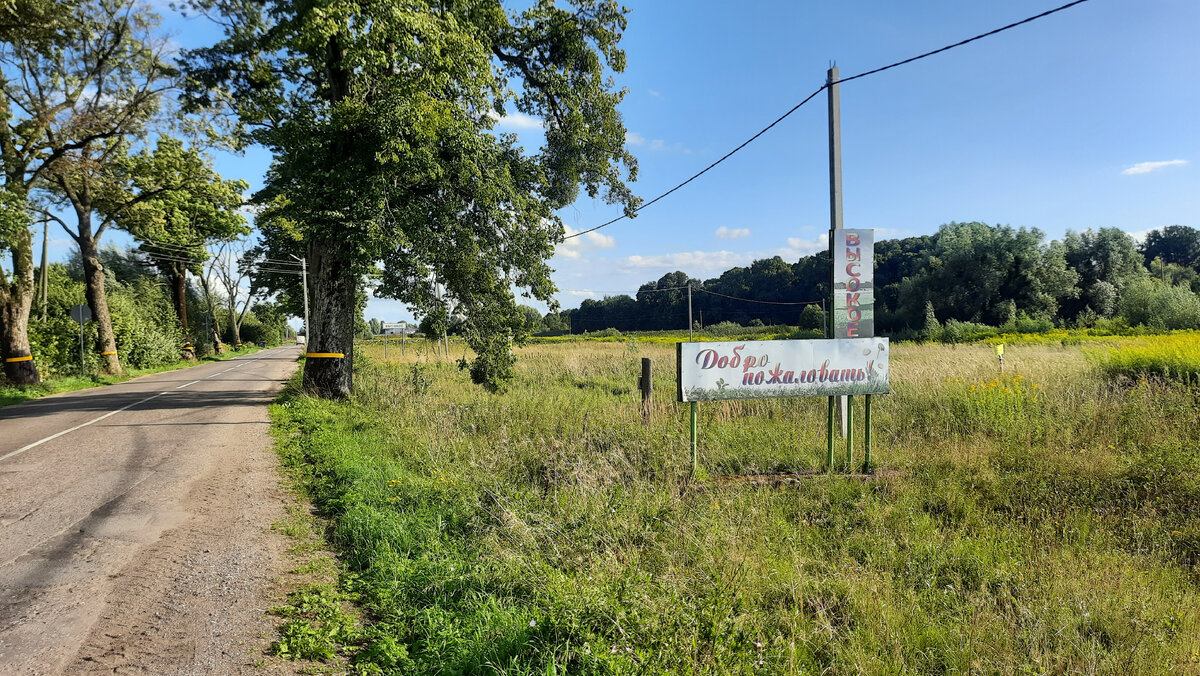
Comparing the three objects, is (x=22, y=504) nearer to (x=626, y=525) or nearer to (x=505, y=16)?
(x=626, y=525)

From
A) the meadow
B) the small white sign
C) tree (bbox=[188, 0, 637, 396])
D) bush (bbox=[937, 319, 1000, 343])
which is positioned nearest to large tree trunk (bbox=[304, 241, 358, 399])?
tree (bbox=[188, 0, 637, 396])

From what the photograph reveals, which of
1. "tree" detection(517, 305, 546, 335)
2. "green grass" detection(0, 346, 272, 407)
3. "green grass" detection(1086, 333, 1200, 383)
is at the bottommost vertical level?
"green grass" detection(0, 346, 272, 407)

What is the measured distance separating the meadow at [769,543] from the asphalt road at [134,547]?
557mm

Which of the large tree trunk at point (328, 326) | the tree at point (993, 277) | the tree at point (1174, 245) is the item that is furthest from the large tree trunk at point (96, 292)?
the tree at point (1174, 245)

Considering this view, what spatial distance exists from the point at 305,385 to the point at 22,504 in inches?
303

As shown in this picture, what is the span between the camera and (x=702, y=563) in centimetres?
400

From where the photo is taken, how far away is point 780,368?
6.93 meters

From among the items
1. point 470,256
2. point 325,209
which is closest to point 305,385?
point 325,209

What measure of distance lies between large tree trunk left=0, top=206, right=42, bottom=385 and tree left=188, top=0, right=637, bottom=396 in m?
9.06

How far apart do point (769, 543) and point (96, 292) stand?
27.3m

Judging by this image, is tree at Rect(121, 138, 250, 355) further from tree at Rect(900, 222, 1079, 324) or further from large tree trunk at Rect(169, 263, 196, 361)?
tree at Rect(900, 222, 1079, 324)

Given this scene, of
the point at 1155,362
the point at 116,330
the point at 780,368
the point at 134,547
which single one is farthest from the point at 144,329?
the point at 1155,362

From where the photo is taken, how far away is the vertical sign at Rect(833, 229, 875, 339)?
7.19m

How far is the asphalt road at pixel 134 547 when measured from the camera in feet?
10.5
